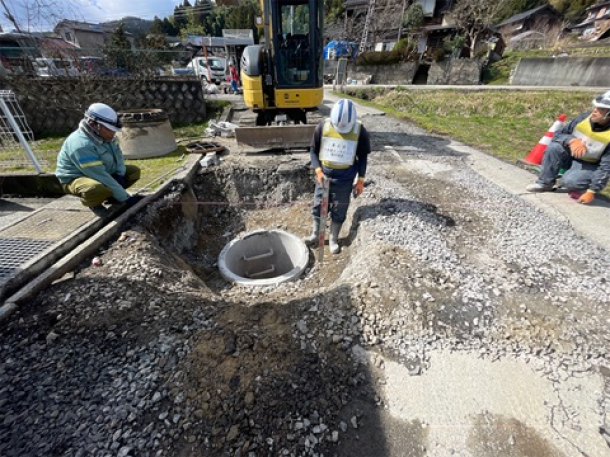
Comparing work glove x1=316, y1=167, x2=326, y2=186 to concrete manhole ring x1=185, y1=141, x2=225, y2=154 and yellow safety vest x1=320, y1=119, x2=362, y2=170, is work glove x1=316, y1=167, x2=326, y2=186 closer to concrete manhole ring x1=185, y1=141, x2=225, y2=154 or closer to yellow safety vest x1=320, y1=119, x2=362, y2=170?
yellow safety vest x1=320, y1=119, x2=362, y2=170

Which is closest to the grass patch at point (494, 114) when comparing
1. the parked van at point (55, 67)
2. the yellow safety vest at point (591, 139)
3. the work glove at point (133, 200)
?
the yellow safety vest at point (591, 139)

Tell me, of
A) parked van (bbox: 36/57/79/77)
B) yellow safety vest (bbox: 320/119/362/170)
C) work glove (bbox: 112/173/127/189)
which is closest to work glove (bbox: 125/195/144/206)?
work glove (bbox: 112/173/127/189)

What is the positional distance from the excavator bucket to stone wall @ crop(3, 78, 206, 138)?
4.81 meters

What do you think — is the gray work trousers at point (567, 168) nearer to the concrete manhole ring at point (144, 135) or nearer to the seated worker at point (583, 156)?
the seated worker at point (583, 156)

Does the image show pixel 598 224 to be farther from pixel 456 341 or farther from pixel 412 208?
pixel 456 341

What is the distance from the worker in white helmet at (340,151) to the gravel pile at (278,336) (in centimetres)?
63

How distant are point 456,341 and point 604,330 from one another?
1211mm

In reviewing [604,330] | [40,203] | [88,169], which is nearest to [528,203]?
[604,330]

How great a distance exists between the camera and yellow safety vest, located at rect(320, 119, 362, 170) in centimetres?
325

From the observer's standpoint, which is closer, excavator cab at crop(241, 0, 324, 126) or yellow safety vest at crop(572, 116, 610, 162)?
yellow safety vest at crop(572, 116, 610, 162)

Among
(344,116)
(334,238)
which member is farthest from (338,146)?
(334,238)

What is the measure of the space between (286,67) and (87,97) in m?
6.72

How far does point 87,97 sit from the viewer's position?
8320 mm

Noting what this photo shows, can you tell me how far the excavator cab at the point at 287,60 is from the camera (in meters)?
5.50
